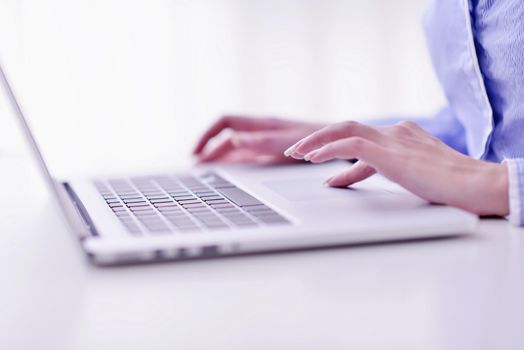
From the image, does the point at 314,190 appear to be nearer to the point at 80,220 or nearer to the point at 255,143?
the point at 80,220

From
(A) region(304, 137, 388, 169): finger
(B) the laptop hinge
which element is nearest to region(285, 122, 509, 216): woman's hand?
(A) region(304, 137, 388, 169): finger

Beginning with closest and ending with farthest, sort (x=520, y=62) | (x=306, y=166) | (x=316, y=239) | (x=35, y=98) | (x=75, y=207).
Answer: (x=316, y=239), (x=75, y=207), (x=520, y=62), (x=306, y=166), (x=35, y=98)

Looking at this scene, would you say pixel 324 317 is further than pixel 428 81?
No

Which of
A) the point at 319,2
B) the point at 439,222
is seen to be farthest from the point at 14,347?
the point at 319,2

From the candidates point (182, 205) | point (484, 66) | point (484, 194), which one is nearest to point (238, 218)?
point (182, 205)

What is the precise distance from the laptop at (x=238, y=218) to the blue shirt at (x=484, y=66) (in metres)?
0.18

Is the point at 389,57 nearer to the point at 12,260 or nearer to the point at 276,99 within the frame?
the point at 276,99

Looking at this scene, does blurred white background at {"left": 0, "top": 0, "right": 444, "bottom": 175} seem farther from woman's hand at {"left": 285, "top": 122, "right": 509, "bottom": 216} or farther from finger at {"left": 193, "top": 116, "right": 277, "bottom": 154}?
woman's hand at {"left": 285, "top": 122, "right": 509, "bottom": 216}

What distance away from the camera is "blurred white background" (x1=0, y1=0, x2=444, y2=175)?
1.99 metres

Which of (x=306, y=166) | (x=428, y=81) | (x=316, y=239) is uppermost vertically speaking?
(x=316, y=239)

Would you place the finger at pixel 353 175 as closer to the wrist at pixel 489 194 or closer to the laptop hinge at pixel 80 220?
the wrist at pixel 489 194

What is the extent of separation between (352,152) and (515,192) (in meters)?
0.14

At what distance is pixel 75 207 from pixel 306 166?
0.39 m

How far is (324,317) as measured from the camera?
394mm
